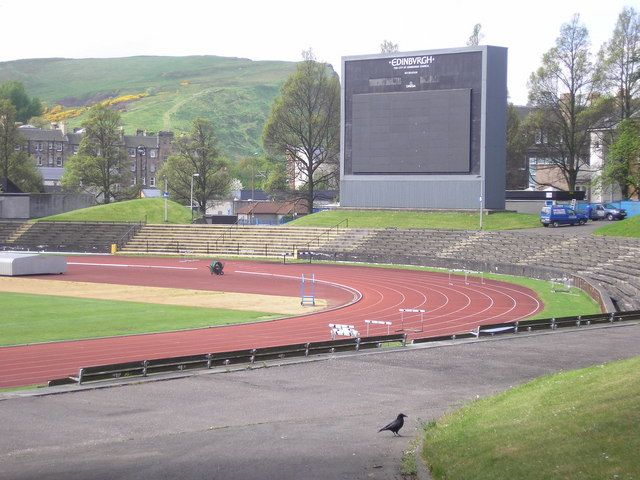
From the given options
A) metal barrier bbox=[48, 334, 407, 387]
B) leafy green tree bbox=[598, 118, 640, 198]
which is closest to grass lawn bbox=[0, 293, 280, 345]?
metal barrier bbox=[48, 334, 407, 387]

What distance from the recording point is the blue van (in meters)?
86.1

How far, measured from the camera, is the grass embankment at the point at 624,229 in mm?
71812

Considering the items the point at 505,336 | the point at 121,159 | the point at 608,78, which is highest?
the point at 608,78

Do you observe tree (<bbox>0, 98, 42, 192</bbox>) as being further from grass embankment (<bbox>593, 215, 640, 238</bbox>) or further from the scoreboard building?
grass embankment (<bbox>593, 215, 640, 238</bbox>)

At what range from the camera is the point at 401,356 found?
32938 mm

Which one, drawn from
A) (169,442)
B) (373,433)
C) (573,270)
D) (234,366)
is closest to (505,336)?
(234,366)

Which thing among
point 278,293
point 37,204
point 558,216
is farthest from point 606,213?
point 37,204

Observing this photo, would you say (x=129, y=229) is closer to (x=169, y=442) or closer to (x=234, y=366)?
(x=234, y=366)

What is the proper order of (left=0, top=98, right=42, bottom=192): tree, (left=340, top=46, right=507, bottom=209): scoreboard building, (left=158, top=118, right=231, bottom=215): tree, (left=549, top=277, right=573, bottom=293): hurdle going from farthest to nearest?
(left=0, top=98, right=42, bottom=192): tree
(left=158, top=118, right=231, bottom=215): tree
(left=340, top=46, right=507, bottom=209): scoreboard building
(left=549, top=277, right=573, bottom=293): hurdle

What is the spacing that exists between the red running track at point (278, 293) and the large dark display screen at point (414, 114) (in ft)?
38.7

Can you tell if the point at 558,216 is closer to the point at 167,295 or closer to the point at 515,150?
the point at 515,150

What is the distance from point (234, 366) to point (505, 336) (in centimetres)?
1222

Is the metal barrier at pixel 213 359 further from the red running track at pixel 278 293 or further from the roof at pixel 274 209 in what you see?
the roof at pixel 274 209

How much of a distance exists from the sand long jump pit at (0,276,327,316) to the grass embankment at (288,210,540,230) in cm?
3208
